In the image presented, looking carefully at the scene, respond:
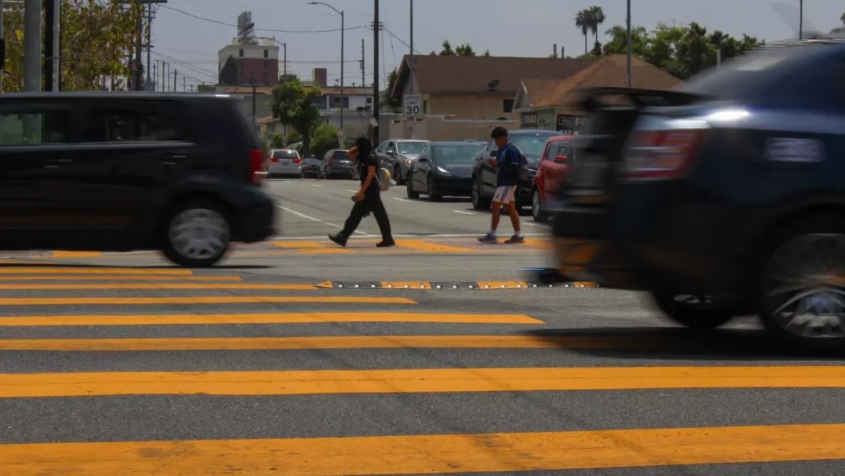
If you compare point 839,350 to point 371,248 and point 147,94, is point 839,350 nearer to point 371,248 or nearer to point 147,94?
point 147,94

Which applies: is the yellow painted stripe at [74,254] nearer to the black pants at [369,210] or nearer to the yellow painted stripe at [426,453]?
the black pants at [369,210]

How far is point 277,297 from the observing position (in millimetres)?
9711

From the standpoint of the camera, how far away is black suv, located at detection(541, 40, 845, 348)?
6.87 meters

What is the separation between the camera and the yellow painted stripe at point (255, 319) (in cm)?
816

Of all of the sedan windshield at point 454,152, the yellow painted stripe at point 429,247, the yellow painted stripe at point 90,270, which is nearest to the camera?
the yellow painted stripe at point 90,270

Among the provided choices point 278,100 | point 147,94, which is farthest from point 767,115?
point 278,100

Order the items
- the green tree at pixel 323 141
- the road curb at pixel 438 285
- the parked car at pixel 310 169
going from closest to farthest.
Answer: the road curb at pixel 438 285, the parked car at pixel 310 169, the green tree at pixel 323 141

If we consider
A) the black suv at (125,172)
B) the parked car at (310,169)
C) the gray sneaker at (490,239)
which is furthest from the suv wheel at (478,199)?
the parked car at (310,169)

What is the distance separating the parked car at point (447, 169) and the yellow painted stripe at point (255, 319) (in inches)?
897

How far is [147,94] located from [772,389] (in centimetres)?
827

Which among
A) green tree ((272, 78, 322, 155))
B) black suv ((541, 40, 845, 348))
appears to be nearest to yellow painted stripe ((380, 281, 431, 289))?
black suv ((541, 40, 845, 348))

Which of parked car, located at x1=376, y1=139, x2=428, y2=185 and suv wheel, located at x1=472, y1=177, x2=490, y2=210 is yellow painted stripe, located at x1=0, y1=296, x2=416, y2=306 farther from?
parked car, located at x1=376, y1=139, x2=428, y2=185

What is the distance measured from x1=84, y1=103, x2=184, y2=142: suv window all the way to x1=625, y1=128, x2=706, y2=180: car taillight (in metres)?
6.78

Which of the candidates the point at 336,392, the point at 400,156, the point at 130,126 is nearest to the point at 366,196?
the point at 130,126
